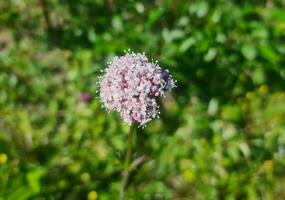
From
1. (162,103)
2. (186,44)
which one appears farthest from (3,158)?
(186,44)

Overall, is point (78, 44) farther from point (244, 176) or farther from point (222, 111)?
point (244, 176)

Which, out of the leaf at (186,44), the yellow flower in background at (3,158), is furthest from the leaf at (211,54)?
the yellow flower in background at (3,158)

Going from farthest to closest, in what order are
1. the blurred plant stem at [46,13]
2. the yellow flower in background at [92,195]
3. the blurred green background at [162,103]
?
the blurred plant stem at [46,13] → the blurred green background at [162,103] → the yellow flower in background at [92,195]

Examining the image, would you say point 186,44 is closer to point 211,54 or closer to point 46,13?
point 211,54

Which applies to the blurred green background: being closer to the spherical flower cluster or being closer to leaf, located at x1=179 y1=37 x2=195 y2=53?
leaf, located at x1=179 y1=37 x2=195 y2=53

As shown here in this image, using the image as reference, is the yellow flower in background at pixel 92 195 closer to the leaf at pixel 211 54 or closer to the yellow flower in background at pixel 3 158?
the yellow flower in background at pixel 3 158

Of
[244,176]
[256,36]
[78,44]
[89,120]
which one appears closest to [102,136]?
[89,120]
